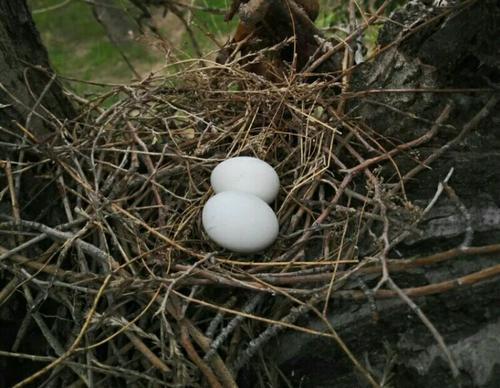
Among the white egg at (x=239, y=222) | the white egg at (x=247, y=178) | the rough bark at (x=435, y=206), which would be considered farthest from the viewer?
the white egg at (x=247, y=178)

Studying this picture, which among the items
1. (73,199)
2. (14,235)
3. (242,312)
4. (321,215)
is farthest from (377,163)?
(14,235)

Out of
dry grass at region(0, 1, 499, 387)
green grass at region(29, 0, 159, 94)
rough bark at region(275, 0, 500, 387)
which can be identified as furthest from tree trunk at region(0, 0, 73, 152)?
green grass at region(29, 0, 159, 94)

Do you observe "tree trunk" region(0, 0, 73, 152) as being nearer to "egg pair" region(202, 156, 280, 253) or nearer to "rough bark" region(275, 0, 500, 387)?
"egg pair" region(202, 156, 280, 253)

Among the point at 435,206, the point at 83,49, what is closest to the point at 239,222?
the point at 435,206

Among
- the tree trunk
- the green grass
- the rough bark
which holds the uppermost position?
the tree trunk

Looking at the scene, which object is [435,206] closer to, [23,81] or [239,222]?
[239,222]

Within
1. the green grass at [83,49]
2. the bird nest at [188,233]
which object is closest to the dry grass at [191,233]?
the bird nest at [188,233]

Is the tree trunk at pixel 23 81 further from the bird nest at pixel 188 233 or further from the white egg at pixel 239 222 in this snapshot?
the white egg at pixel 239 222
